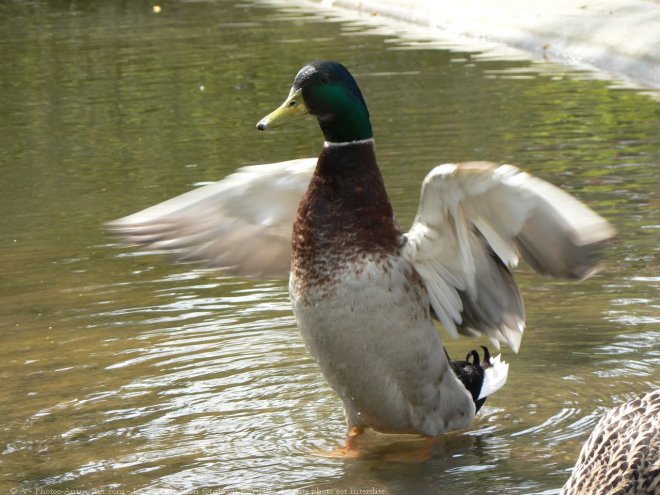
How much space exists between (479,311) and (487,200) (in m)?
0.66

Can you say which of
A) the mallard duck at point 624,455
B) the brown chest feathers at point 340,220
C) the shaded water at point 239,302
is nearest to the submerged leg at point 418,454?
the shaded water at point 239,302

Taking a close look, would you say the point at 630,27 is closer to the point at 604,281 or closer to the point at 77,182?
the point at 77,182

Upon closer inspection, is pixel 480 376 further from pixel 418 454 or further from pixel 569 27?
pixel 569 27

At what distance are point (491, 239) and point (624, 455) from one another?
1589mm

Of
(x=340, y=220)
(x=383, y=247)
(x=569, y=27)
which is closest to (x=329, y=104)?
(x=340, y=220)

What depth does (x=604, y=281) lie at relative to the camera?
7.43 metres

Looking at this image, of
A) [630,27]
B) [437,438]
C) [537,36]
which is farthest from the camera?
[537,36]

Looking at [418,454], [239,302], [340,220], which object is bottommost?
[418,454]

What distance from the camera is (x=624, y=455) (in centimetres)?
399

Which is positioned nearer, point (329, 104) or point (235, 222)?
point (329, 104)

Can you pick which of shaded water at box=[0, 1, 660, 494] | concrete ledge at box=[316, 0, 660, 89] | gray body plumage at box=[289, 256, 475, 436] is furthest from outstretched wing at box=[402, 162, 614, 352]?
concrete ledge at box=[316, 0, 660, 89]

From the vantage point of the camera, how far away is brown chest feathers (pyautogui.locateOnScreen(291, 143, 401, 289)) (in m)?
5.28

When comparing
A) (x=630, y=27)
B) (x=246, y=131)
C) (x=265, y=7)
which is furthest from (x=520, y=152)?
(x=265, y=7)

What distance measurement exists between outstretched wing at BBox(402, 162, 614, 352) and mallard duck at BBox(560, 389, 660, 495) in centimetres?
93
